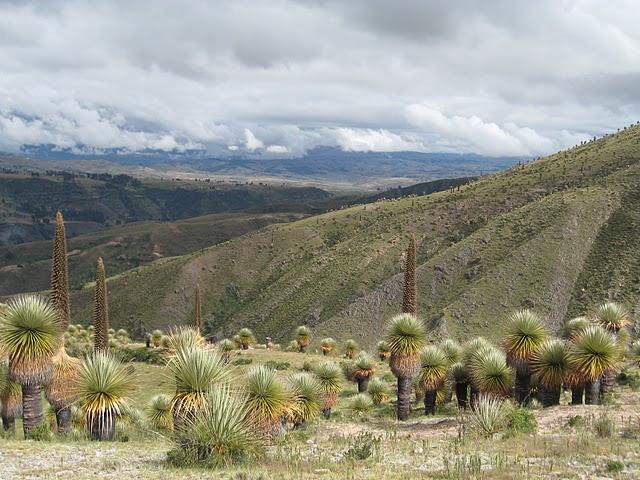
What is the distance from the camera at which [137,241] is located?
188 meters

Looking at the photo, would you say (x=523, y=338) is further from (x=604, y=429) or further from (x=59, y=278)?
(x=59, y=278)

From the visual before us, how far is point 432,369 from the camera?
910 inches

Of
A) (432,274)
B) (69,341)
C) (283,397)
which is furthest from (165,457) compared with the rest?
(432,274)

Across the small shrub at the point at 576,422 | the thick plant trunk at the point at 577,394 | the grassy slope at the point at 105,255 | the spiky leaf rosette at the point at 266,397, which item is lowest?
the grassy slope at the point at 105,255

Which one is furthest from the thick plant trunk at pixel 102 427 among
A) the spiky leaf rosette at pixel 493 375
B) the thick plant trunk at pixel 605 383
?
the thick plant trunk at pixel 605 383

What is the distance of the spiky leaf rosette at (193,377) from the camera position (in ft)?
43.4

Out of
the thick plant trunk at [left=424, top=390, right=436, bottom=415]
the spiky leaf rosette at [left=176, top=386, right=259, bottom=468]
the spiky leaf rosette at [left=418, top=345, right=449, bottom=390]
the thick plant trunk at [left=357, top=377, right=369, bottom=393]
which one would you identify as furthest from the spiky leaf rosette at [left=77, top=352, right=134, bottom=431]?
the thick plant trunk at [left=357, top=377, right=369, bottom=393]

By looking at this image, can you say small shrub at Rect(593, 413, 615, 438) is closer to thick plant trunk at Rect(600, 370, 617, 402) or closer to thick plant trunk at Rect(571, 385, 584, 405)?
thick plant trunk at Rect(571, 385, 584, 405)

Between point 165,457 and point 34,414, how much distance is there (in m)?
Result: 6.89

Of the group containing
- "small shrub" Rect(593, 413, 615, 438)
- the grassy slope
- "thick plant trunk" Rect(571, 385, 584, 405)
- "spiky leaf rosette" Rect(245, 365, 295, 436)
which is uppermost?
"spiky leaf rosette" Rect(245, 365, 295, 436)

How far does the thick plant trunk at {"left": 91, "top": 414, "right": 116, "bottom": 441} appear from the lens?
15.9 metres

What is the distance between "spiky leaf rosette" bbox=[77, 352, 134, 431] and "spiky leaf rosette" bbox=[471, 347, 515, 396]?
44.3 feet

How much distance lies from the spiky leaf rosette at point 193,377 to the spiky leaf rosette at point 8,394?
1053cm

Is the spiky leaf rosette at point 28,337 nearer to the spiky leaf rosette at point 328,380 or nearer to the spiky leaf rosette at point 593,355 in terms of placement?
the spiky leaf rosette at point 328,380
